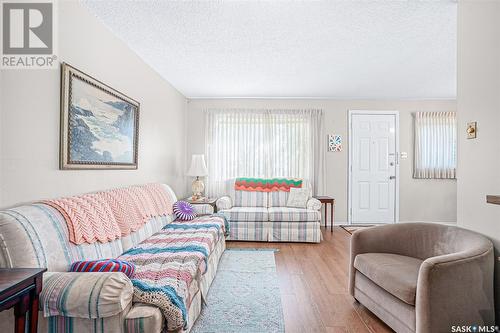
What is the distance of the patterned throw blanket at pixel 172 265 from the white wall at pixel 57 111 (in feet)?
2.49

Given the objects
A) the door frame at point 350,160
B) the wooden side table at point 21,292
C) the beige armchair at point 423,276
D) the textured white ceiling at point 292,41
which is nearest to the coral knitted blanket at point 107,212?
the wooden side table at point 21,292

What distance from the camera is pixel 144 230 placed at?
8.64ft

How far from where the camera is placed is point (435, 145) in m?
5.25

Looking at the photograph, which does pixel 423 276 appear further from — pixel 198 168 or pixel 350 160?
pixel 350 160

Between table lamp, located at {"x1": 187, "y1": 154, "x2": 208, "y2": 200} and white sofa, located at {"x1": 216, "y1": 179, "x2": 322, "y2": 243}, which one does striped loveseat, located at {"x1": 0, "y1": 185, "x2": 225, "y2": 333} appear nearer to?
white sofa, located at {"x1": 216, "y1": 179, "x2": 322, "y2": 243}

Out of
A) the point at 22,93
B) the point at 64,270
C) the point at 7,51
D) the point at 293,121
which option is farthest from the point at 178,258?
the point at 293,121

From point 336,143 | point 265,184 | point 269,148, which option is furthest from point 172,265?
point 336,143

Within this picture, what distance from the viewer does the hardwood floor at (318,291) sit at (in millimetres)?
2043

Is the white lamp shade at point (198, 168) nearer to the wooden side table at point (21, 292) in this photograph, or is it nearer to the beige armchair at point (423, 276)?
the beige armchair at point (423, 276)

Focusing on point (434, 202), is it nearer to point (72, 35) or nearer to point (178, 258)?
point (178, 258)

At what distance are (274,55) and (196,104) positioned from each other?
2548mm

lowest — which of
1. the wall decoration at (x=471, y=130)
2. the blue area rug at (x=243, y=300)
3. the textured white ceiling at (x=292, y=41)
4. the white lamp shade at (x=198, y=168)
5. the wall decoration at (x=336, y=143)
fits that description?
the blue area rug at (x=243, y=300)

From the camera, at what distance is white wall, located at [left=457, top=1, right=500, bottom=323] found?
70.1 inches

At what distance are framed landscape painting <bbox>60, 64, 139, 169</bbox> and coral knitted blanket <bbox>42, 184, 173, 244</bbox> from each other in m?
0.31
